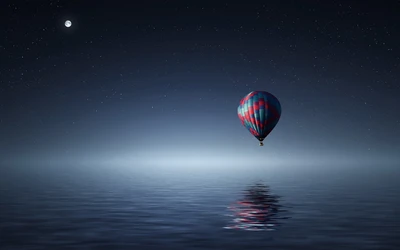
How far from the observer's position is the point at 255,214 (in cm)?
3078

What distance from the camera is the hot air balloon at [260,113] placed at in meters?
65.9

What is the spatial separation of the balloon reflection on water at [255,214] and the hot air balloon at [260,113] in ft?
83.1

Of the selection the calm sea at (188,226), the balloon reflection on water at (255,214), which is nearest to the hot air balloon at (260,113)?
the balloon reflection on water at (255,214)

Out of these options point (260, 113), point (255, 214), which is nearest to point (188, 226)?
point (255, 214)

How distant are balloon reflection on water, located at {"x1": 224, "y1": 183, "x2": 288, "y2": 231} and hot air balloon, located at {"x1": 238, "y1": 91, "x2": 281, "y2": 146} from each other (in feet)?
83.1

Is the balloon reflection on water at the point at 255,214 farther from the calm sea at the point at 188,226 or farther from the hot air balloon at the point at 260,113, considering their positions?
the hot air balloon at the point at 260,113

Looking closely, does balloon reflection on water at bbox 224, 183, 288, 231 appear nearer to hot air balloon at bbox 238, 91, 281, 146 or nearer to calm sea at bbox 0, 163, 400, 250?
calm sea at bbox 0, 163, 400, 250

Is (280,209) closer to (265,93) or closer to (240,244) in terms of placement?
(240,244)

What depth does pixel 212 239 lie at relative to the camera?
2144 centimetres

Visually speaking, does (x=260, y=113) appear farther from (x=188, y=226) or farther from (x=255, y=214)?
(x=188, y=226)

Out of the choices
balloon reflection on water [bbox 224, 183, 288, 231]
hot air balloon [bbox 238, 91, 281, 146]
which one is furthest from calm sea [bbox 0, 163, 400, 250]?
hot air balloon [bbox 238, 91, 281, 146]

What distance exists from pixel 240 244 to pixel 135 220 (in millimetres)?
9677

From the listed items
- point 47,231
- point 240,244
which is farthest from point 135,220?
point 240,244

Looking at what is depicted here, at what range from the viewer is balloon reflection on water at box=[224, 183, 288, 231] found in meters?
25.4
